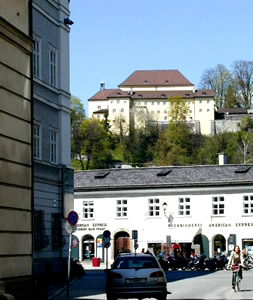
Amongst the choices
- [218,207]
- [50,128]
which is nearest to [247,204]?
[218,207]

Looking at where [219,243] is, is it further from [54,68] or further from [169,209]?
[54,68]

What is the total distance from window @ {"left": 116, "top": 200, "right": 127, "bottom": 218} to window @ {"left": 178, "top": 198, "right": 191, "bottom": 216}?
4524 mm

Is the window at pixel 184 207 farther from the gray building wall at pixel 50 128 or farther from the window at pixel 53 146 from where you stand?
the window at pixel 53 146

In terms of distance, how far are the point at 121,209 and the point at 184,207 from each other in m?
5.28

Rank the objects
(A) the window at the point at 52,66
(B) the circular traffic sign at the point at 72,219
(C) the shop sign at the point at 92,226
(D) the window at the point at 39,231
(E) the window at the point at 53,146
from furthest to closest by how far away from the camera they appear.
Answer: (C) the shop sign at the point at 92,226
(E) the window at the point at 53,146
(A) the window at the point at 52,66
(D) the window at the point at 39,231
(B) the circular traffic sign at the point at 72,219

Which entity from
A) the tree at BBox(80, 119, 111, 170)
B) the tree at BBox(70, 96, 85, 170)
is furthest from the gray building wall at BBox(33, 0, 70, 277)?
the tree at BBox(80, 119, 111, 170)

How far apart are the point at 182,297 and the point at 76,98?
150348mm

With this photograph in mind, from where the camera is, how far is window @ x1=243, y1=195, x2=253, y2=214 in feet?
231

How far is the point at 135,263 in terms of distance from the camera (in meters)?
24.7

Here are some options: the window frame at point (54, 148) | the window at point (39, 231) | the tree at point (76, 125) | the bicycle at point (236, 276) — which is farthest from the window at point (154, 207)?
the tree at point (76, 125)

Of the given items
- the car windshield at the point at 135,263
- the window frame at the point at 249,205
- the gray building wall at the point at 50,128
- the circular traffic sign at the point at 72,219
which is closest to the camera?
the car windshield at the point at 135,263

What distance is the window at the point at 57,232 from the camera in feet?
128

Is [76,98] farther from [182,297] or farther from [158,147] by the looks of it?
[182,297]

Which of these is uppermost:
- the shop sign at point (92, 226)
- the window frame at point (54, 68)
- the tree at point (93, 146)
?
the tree at point (93, 146)
